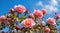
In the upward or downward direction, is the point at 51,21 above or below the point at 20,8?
below

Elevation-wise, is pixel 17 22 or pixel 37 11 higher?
pixel 37 11

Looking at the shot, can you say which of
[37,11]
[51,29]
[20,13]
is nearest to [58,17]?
[51,29]

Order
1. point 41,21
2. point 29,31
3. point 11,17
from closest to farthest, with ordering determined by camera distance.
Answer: point 29,31, point 11,17, point 41,21

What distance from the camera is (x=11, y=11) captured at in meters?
3.85

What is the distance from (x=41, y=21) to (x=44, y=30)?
24cm

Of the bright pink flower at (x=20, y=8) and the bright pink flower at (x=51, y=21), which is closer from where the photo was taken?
the bright pink flower at (x=20, y=8)

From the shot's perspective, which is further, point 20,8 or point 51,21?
point 51,21

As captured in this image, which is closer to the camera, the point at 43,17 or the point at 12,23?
the point at 12,23

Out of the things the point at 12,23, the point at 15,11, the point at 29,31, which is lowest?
the point at 29,31

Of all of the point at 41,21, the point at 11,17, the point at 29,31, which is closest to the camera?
the point at 29,31

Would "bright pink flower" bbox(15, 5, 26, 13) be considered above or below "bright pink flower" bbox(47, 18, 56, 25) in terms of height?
above

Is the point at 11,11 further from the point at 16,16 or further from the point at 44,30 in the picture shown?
the point at 44,30

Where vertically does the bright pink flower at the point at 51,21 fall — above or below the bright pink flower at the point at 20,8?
below

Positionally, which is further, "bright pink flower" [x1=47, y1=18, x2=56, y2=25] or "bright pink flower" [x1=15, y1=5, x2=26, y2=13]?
"bright pink flower" [x1=47, y1=18, x2=56, y2=25]
